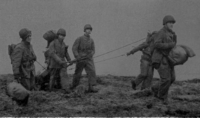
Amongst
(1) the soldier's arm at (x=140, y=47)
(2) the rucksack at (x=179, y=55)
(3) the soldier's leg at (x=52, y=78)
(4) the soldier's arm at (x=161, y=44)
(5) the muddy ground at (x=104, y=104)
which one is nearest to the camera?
(5) the muddy ground at (x=104, y=104)

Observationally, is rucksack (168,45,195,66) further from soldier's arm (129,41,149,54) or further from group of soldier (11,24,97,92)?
group of soldier (11,24,97,92)

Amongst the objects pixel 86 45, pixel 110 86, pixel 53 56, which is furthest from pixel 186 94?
pixel 53 56

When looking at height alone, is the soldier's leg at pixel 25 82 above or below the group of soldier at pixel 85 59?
below

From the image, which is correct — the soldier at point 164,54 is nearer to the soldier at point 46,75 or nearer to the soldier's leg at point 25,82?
the soldier's leg at point 25,82

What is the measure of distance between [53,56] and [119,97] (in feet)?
8.46

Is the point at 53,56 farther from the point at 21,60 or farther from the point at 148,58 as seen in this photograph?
the point at 148,58

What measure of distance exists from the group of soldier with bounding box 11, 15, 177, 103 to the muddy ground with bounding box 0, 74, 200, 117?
52cm

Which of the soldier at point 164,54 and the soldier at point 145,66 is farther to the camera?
the soldier at point 145,66

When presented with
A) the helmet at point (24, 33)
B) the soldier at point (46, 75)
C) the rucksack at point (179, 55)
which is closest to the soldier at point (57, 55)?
the soldier at point (46, 75)

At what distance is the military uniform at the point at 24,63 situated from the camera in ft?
28.2

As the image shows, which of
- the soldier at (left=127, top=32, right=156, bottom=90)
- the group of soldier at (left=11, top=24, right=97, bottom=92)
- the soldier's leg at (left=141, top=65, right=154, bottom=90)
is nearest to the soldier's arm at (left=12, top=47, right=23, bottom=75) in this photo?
the group of soldier at (left=11, top=24, right=97, bottom=92)

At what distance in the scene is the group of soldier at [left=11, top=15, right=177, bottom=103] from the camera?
862 cm

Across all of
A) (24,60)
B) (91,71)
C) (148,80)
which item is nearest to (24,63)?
(24,60)

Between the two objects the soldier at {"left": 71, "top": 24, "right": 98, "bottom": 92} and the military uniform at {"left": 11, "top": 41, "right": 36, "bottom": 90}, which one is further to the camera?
the soldier at {"left": 71, "top": 24, "right": 98, "bottom": 92}
